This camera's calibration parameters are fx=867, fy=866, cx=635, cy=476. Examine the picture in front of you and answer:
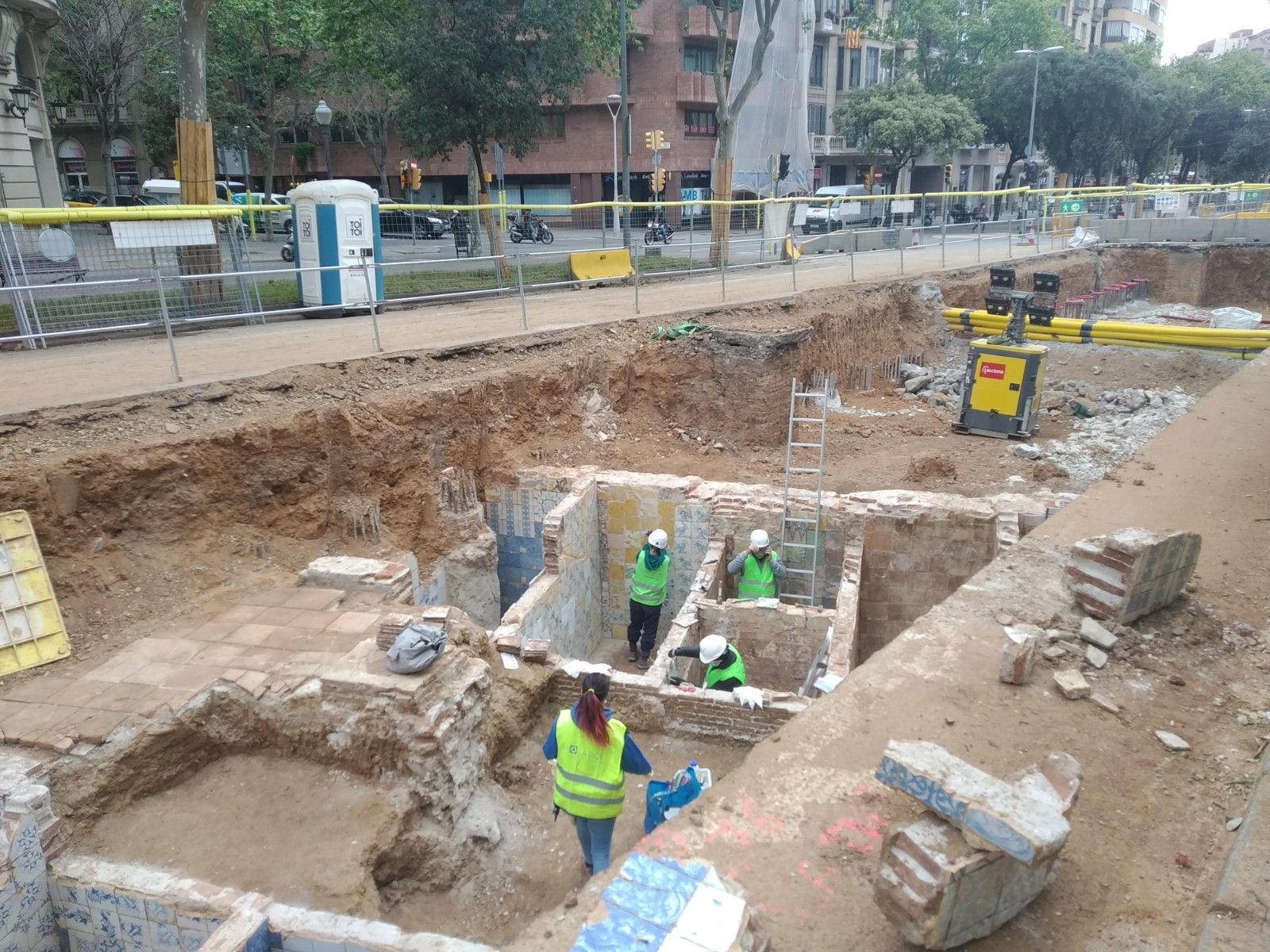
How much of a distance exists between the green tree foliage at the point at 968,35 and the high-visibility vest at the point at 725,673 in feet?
137

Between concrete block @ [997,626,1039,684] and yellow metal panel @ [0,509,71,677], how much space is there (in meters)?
6.68

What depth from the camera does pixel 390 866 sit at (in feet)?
18.2

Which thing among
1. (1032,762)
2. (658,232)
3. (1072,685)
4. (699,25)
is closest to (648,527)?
(1072,685)

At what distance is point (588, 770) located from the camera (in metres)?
5.19

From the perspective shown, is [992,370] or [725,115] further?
[725,115]

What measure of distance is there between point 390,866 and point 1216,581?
242 inches

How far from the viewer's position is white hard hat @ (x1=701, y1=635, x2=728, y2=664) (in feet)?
23.1

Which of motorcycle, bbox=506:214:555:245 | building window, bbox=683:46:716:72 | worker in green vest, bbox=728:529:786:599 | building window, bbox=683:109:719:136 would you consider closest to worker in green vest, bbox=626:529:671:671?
worker in green vest, bbox=728:529:786:599

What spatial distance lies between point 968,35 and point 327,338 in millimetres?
41060

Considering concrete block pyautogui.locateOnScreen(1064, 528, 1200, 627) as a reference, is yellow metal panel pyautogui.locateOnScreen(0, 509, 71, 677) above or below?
below

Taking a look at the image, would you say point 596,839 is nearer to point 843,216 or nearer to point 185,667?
point 185,667

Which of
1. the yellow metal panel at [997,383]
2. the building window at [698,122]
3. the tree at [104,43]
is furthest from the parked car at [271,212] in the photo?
the building window at [698,122]

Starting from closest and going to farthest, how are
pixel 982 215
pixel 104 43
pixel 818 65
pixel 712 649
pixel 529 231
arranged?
pixel 712 649 → pixel 529 231 → pixel 104 43 → pixel 982 215 → pixel 818 65

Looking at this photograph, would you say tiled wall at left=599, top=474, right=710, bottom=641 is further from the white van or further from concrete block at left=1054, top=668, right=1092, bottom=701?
the white van
